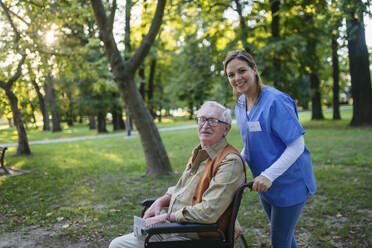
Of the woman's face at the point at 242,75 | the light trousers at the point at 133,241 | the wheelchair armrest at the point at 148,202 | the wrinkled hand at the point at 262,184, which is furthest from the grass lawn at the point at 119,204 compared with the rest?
the woman's face at the point at 242,75

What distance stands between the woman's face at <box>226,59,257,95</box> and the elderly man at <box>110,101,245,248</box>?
325 mm

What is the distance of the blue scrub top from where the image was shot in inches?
77.0

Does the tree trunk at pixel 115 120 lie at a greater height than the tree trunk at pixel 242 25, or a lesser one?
lesser

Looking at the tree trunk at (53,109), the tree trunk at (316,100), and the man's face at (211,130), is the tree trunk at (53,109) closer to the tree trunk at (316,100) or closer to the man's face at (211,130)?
the tree trunk at (316,100)

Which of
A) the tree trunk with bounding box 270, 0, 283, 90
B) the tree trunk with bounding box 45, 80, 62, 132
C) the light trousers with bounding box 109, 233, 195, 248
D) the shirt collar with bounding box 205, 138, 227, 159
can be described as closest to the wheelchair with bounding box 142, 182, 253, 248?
the light trousers with bounding box 109, 233, 195, 248

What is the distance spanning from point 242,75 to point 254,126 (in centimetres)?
38

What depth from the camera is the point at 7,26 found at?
34.1 ft

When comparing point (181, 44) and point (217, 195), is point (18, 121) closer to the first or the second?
point (217, 195)

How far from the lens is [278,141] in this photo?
2.03 metres

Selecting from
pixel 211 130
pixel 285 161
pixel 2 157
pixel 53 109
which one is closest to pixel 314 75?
pixel 2 157

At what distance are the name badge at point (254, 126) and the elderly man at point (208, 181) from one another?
24 cm

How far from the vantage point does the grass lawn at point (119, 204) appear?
400 cm

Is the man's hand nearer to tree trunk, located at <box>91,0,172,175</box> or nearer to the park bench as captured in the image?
tree trunk, located at <box>91,0,172,175</box>

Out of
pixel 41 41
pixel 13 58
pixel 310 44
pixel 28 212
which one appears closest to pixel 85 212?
pixel 28 212
